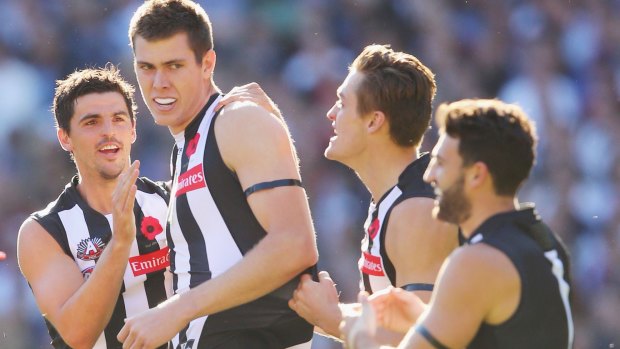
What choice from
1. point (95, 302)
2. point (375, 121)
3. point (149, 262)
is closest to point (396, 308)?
point (375, 121)

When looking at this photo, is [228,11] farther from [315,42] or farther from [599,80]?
[599,80]

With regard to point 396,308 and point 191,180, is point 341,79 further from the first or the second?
point 396,308

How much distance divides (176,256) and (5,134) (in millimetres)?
5564

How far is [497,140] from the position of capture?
155 inches

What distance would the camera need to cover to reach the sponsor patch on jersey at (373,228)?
494 cm

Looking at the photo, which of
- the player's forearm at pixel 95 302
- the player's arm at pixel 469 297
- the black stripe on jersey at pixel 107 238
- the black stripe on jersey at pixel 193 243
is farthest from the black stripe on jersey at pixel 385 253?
the black stripe on jersey at pixel 107 238

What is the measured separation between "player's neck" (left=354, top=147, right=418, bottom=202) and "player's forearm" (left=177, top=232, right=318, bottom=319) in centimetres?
77

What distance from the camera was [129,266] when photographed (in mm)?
5609

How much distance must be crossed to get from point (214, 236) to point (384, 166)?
3.11 ft

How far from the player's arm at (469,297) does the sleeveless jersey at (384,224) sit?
1014 mm

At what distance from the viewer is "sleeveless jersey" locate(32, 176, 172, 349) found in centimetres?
558

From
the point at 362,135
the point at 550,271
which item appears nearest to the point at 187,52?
the point at 362,135

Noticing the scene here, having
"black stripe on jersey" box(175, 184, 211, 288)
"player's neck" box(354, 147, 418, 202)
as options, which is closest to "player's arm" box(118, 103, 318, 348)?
"black stripe on jersey" box(175, 184, 211, 288)

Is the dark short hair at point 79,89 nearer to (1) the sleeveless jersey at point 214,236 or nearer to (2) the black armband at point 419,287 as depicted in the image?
(1) the sleeveless jersey at point 214,236
